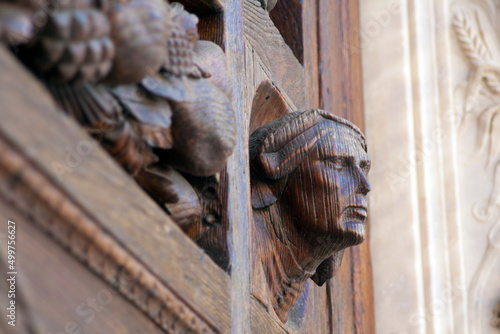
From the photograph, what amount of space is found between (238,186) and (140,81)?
0.79 feet

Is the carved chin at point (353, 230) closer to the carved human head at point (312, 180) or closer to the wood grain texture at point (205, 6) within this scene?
the carved human head at point (312, 180)

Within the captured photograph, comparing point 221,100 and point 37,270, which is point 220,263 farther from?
point 37,270

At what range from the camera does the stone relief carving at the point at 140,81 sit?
531 millimetres

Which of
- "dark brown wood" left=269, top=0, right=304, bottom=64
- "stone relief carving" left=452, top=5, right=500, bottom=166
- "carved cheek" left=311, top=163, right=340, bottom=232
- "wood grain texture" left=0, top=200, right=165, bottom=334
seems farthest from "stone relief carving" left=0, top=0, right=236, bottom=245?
"stone relief carving" left=452, top=5, right=500, bottom=166

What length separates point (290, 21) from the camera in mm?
1349

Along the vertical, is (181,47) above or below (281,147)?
above

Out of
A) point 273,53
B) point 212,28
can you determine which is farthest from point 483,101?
point 212,28

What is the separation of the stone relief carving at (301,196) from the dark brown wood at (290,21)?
32 cm

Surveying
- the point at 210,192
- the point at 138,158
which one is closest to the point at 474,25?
the point at 210,192

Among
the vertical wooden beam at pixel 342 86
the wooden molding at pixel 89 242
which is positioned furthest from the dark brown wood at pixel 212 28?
the vertical wooden beam at pixel 342 86

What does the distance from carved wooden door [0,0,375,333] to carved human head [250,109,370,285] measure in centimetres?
6

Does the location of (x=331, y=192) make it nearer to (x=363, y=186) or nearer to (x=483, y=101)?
(x=363, y=186)

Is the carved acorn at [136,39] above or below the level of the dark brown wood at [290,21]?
below

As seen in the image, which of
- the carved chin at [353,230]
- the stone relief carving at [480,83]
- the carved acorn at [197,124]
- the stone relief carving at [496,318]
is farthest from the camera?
the stone relief carving at [480,83]
